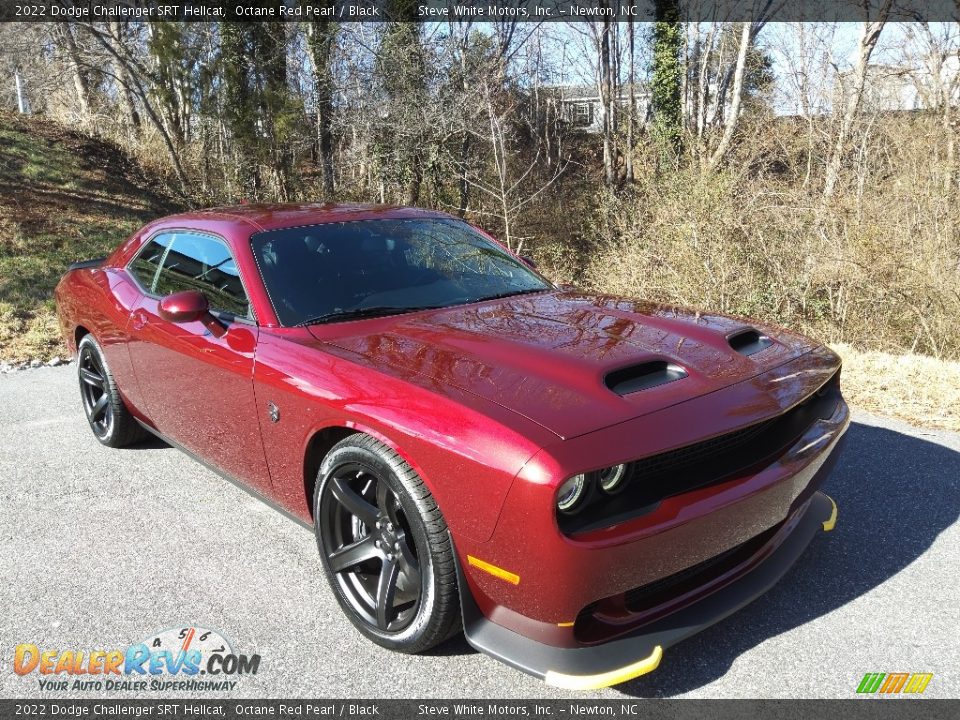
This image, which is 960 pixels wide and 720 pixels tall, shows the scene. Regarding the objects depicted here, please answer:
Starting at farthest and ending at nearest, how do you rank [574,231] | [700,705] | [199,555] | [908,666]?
[574,231] → [199,555] → [908,666] → [700,705]

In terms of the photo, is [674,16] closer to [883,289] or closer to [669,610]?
[883,289]

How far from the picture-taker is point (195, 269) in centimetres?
364

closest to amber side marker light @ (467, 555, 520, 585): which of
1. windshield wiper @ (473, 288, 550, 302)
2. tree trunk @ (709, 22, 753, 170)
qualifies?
windshield wiper @ (473, 288, 550, 302)

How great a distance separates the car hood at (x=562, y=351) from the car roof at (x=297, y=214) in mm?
846

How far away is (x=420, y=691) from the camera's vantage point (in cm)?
225

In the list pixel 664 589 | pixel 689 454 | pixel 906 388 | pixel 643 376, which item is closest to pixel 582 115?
pixel 906 388

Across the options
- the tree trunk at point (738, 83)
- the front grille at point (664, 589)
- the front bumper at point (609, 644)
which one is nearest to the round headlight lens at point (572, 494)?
the front grille at point (664, 589)

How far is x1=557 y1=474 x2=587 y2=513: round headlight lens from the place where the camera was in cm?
200

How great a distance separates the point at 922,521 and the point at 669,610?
176 centimetres

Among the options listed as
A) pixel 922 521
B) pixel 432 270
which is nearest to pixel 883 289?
pixel 922 521

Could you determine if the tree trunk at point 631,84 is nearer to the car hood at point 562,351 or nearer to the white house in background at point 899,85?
the white house in background at point 899,85

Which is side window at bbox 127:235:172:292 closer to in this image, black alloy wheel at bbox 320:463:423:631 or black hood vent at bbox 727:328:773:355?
black alloy wheel at bbox 320:463:423:631

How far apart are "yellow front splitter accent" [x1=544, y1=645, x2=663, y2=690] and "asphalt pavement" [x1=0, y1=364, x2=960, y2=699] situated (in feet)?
0.89

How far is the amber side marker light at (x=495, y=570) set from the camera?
2.01 meters
